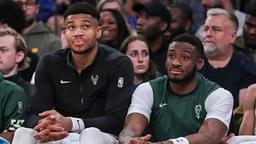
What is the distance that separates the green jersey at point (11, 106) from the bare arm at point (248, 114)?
6.02 ft

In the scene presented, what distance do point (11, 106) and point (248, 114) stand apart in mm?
1980

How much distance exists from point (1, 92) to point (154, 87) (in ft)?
4.22

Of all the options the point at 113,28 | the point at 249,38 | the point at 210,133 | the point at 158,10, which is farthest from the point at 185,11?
the point at 210,133

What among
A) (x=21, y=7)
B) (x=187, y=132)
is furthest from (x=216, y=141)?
(x=21, y=7)

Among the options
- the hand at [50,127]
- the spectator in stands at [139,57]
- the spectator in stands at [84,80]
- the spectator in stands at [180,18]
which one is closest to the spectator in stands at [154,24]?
the spectator in stands at [180,18]

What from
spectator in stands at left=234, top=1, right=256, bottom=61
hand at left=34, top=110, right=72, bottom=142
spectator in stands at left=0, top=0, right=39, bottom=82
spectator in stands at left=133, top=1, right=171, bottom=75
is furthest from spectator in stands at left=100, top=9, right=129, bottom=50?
hand at left=34, top=110, right=72, bottom=142

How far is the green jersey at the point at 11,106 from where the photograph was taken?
7527 mm

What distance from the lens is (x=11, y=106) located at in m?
7.54

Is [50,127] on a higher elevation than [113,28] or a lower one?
lower

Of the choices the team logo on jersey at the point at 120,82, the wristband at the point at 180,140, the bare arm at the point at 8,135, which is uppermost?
the team logo on jersey at the point at 120,82

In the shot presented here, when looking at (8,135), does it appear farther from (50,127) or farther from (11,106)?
(50,127)

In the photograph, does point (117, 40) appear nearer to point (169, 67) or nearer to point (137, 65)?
point (137, 65)

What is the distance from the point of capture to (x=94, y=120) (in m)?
7.33

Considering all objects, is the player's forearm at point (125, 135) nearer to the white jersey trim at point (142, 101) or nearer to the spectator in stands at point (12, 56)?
the white jersey trim at point (142, 101)
